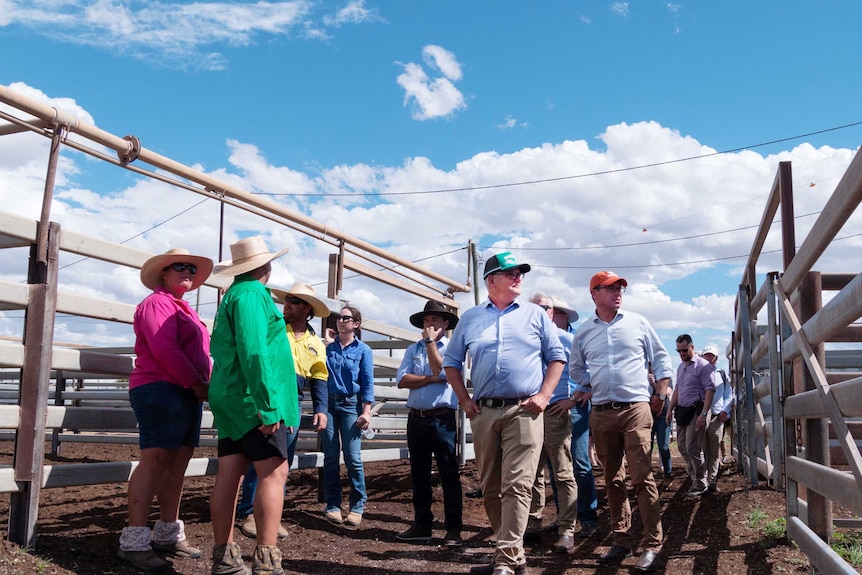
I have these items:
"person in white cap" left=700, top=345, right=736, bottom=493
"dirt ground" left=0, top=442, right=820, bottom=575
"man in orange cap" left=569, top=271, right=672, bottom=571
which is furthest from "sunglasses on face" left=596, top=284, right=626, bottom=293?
"person in white cap" left=700, top=345, right=736, bottom=493

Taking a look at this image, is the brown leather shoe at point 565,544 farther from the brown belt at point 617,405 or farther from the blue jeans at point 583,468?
the brown belt at point 617,405

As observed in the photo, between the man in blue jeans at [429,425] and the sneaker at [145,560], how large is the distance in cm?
224

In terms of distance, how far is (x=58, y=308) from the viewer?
4625 millimetres

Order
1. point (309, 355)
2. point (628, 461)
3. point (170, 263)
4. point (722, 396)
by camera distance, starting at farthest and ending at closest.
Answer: point (722, 396), point (309, 355), point (628, 461), point (170, 263)

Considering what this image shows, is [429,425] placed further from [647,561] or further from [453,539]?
[647,561]

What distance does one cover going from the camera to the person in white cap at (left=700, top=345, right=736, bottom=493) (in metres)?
9.18

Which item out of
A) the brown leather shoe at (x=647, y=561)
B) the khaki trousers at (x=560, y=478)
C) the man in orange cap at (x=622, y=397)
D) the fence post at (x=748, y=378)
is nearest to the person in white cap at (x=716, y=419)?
the fence post at (x=748, y=378)

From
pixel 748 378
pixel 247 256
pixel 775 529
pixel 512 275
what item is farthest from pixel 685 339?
pixel 247 256

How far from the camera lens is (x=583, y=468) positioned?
6.62 m

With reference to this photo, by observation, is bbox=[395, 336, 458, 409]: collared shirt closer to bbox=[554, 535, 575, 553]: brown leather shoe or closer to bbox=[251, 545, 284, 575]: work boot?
bbox=[554, 535, 575, 553]: brown leather shoe

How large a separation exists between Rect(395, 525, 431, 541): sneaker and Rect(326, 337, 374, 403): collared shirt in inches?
45.5

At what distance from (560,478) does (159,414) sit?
3.12 m

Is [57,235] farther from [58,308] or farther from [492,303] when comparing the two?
[492,303]

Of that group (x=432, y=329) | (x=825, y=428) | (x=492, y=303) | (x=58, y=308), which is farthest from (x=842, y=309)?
(x=58, y=308)
